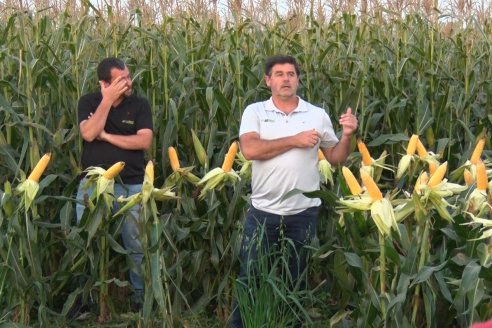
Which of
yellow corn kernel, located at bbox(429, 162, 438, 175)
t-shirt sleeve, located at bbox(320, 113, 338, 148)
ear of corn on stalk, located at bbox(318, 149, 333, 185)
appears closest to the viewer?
yellow corn kernel, located at bbox(429, 162, 438, 175)

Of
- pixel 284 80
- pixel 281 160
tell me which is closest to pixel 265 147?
pixel 281 160

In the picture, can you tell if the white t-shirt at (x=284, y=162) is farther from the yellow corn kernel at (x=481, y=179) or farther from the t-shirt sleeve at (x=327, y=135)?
the yellow corn kernel at (x=481, y=179)

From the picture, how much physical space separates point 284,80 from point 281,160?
46cm

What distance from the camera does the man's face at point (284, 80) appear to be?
18.3 feet

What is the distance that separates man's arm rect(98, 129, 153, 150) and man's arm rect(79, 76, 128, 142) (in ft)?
0.24

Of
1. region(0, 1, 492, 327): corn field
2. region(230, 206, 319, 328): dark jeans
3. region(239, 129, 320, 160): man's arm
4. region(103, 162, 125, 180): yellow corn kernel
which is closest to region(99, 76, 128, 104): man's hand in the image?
region(0, 1, 492, 327): corn field

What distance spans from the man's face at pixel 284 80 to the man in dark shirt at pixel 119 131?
43.1 inches

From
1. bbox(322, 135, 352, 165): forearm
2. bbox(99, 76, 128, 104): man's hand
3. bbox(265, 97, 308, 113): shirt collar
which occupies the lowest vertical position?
bbox(322, 135, 352, 165): forearm

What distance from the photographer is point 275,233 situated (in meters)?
5.68

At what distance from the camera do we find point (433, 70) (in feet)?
26.3

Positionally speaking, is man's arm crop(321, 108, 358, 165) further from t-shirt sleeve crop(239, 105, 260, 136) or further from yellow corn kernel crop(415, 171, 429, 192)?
yellow corn kernel crop(415, 171, 429, 192)

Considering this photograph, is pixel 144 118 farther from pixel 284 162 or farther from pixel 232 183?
pixel 284 162

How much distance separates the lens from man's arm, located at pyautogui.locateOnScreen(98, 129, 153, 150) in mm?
6270

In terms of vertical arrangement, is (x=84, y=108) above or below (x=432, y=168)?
above
